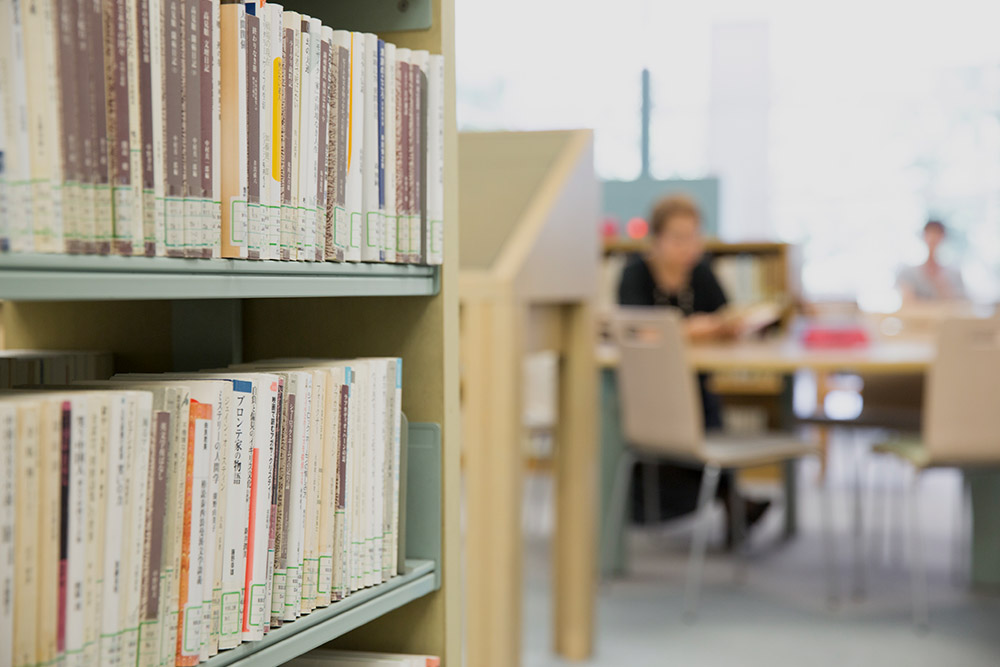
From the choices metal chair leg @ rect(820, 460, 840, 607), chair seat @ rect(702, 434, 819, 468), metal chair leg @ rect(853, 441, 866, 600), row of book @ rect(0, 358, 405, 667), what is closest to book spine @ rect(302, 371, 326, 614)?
row of book @ rect(0, 358, 405, 667)

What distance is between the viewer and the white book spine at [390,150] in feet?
4.06

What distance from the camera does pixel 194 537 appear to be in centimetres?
99

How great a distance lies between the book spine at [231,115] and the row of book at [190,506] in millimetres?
144

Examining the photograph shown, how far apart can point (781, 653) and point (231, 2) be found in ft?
7.69

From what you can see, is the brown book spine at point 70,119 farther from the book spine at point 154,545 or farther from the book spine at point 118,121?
the book spine at point 154,545

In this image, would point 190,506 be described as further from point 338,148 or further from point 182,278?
point 338,148

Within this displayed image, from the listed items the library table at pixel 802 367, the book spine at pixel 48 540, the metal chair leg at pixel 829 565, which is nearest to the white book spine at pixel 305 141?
the book spine at pixel 48 540

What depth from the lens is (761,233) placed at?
7.54m

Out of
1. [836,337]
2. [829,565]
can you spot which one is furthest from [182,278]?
[829,565]

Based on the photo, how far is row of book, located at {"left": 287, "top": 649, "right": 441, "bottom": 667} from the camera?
51.3 inches

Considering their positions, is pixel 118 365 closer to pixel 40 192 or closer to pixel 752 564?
pixel 40 192

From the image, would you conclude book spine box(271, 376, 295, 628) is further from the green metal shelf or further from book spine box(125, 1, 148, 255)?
book spine box(125, 1, 148, 255)

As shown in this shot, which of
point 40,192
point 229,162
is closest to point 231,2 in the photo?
point 229,162

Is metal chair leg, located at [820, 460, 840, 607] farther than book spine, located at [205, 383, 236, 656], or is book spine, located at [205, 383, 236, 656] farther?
metal chair leg, located at [820, 460, 840, 607]
